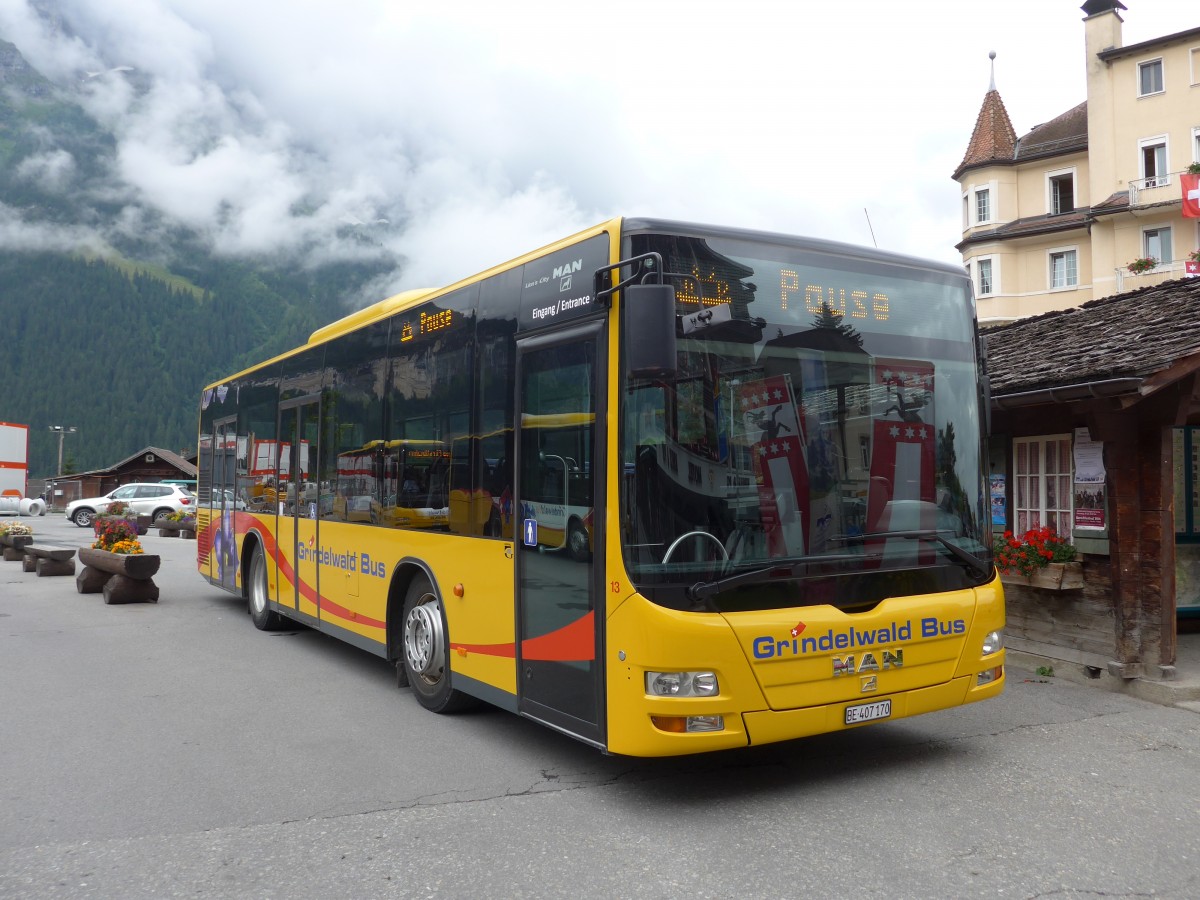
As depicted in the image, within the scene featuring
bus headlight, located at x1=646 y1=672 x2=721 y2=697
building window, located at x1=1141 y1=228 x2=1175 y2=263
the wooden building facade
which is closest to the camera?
bus headlight, located at x1=646 y1=672 x2=721 y2=697

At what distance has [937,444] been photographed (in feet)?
18.8

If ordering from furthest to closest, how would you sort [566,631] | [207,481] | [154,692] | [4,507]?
1. [4,507]
2. [207,481]
3. [154,692]
4. [566,631]

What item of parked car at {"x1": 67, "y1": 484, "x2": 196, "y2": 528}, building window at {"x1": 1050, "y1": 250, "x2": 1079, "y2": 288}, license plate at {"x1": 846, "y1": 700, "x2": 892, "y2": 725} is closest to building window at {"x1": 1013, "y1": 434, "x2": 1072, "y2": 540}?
license plate at {"x1": 846, "y1": 700, "x2": 892, "y2": 725}

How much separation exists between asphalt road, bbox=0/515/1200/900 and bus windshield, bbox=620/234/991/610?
1.11 meters

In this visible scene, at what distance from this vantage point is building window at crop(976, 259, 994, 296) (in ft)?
140

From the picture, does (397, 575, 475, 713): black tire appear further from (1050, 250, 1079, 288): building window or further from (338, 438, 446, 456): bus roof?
(1050, 250, 1079, 288): building window

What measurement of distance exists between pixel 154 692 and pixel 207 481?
19.0ft

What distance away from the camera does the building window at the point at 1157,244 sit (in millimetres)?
37281

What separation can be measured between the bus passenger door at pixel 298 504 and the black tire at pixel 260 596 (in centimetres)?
67

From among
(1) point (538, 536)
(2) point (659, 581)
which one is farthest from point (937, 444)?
(1) point (538, 536)

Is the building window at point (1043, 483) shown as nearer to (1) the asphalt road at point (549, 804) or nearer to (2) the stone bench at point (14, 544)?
(1) the asphalt road at point (549, 804)

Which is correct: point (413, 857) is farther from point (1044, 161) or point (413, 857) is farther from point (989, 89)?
point (989, 89)

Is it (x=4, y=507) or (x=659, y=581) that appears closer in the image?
(x=659, y=581)

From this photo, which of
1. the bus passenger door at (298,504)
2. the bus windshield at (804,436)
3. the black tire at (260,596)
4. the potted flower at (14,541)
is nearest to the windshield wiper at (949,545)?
the bus windshield at (804,436)
